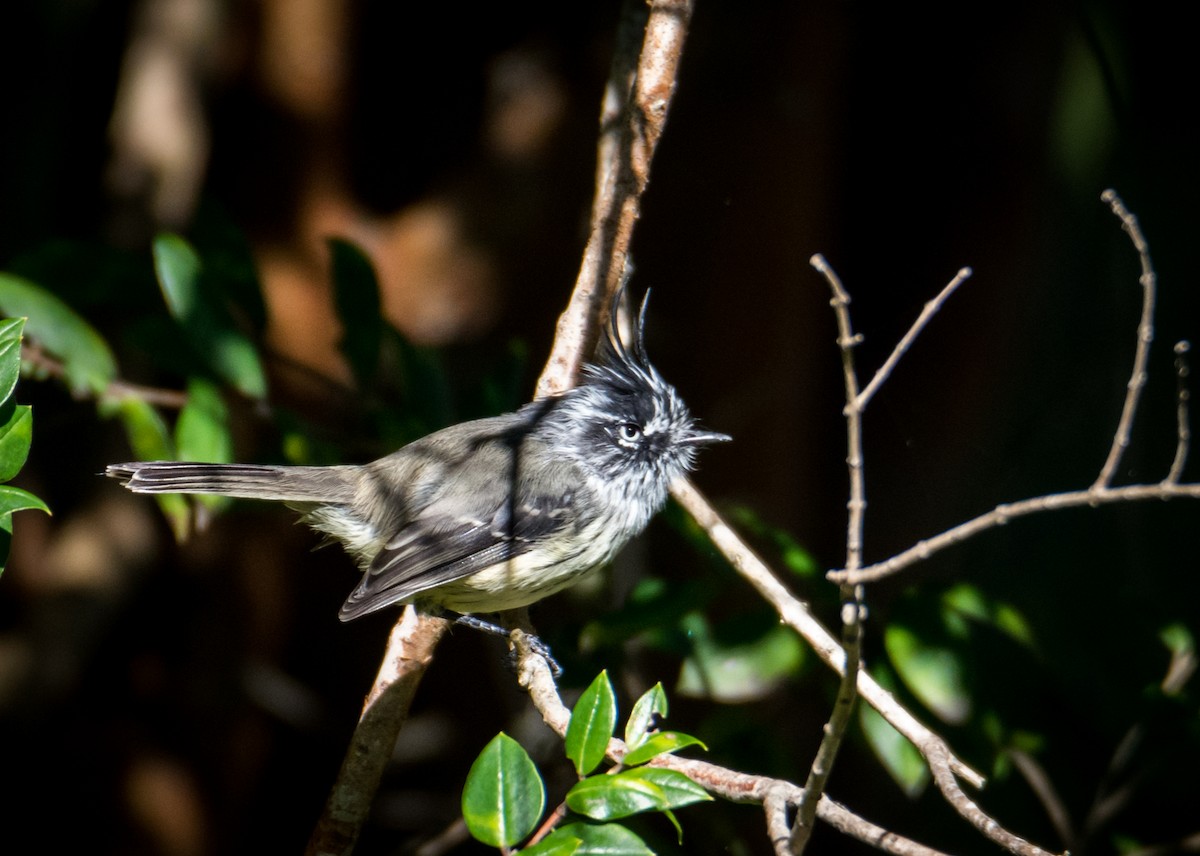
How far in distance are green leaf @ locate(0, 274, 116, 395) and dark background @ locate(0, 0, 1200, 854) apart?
100 cm

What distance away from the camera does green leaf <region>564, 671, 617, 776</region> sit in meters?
1.72

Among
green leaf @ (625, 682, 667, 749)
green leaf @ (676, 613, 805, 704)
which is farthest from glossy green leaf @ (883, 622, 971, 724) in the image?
green leaf @ (625, 682, 667, 749)

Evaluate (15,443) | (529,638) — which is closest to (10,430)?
(15,443)

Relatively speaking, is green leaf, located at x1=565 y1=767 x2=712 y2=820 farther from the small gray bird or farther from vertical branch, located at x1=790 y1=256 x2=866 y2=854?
the small gray bird

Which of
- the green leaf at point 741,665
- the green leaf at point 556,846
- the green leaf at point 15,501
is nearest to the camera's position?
the green leaf at point 556,846

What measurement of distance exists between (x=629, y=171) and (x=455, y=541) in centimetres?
110

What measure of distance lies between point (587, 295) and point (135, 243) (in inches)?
83.7

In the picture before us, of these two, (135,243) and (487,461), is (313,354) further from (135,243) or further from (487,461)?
(487,461)

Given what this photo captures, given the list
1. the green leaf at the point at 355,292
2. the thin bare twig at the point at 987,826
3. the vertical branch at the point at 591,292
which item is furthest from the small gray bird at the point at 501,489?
the thin bare twig at the point at 987,826

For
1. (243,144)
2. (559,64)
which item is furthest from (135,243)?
(559,64)

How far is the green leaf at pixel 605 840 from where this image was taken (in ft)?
5.20

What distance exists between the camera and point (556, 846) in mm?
1539

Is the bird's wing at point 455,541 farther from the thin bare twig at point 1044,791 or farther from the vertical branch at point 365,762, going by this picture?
the thin bare twig at point 1044,791

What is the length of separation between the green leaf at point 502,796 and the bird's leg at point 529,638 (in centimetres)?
103
